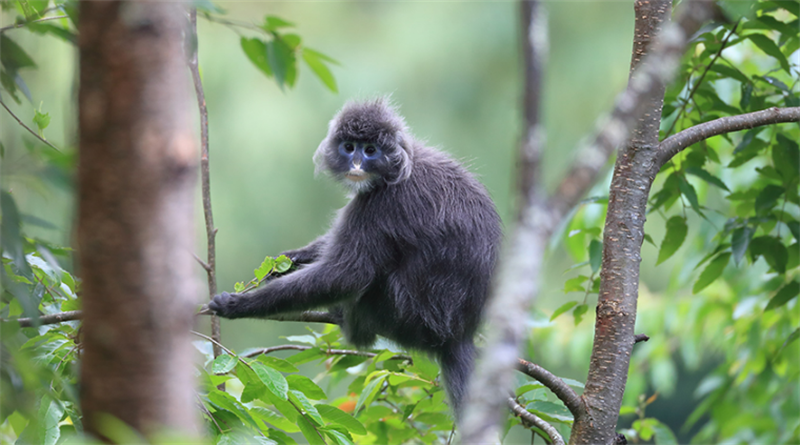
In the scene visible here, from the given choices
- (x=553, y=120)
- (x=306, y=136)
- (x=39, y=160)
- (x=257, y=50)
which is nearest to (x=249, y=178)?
(x=306, y=136)

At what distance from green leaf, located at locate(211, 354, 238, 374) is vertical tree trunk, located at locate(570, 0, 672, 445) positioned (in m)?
0.87

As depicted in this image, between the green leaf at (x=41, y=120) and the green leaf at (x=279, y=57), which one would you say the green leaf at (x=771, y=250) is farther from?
the green leaf at (x=41, y=120)

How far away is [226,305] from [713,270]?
1.62m

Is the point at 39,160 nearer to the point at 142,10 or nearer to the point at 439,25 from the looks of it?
the point at 142,10

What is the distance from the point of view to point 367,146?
2840 mm

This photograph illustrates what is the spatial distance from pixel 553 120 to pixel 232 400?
318 inches

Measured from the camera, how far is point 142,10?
27.5 inches

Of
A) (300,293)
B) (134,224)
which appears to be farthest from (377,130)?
(134,224)

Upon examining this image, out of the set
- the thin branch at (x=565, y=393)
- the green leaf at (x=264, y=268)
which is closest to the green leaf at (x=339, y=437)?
the green leaf at (x=264, y=268)

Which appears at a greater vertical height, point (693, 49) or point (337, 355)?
point (693, 49)

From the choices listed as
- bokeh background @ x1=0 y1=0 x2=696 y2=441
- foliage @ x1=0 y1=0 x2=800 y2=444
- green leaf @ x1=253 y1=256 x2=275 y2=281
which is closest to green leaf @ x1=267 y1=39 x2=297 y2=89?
foliage @ x1=0 y1=0 x2=800 y2=444

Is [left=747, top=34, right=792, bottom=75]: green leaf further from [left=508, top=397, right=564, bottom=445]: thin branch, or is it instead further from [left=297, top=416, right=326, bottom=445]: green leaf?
[left=297, top=416, right=326, bottom=445]: green leaf

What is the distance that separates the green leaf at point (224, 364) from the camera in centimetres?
146

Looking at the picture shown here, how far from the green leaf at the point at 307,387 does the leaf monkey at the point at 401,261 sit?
727 millimetres
